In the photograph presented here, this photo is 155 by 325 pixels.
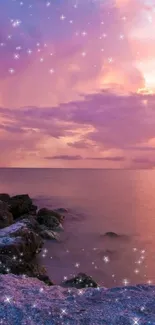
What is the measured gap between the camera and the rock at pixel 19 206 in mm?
26231

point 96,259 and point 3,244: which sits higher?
point 3,244

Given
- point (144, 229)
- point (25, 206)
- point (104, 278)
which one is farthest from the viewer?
point (144, 229)

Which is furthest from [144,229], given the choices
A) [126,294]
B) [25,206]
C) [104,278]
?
[126,294]

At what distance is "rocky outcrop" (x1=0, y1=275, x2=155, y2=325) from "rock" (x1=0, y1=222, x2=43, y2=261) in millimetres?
4333

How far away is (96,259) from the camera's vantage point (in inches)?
770

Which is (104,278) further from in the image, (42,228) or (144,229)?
(144,229)

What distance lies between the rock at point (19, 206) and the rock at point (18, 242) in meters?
12.0

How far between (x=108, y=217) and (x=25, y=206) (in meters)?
10.7

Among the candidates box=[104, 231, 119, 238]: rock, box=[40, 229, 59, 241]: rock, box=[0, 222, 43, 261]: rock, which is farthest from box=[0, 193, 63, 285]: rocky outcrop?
box=[104, 231, 119, 238]: rock

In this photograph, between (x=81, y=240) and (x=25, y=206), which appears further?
(x=25, y=206)

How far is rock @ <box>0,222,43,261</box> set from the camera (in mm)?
12346

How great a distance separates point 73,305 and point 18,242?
6447 mm

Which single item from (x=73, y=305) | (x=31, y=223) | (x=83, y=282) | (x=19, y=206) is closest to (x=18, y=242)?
(x=83, y=282)

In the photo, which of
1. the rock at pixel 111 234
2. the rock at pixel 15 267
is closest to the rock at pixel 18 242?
the rock at pixel 15 267
